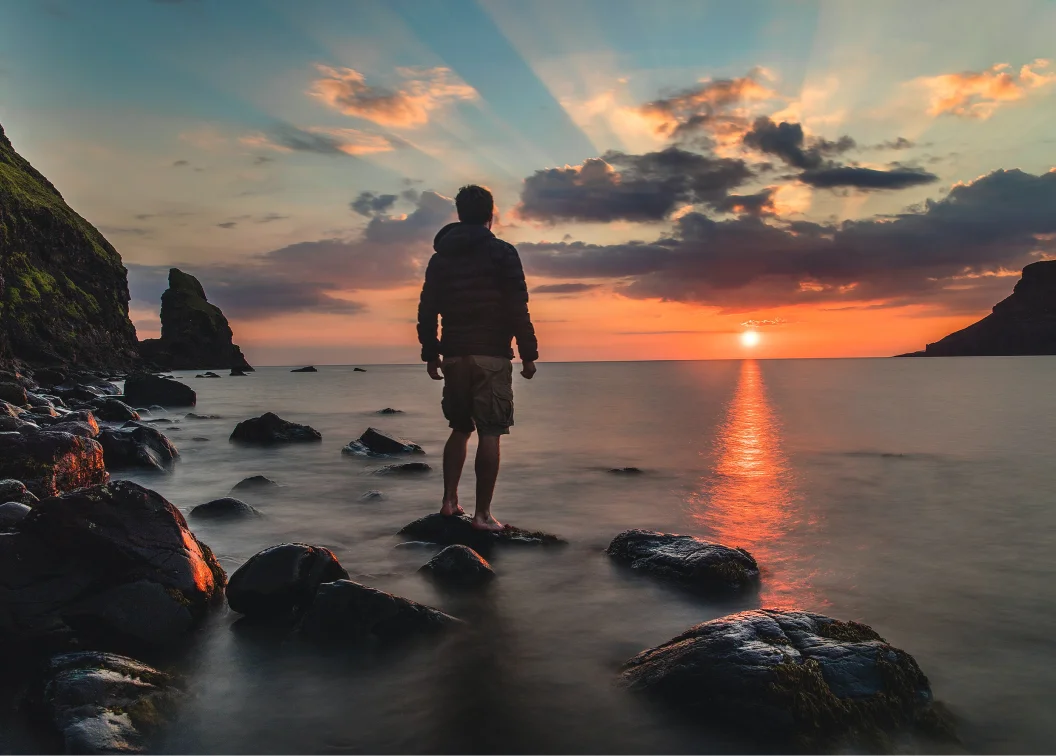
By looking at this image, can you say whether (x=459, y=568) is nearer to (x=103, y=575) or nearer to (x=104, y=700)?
(x=103, y=575)

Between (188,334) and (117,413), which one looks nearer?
(117,413)

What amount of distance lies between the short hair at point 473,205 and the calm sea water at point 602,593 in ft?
11.5

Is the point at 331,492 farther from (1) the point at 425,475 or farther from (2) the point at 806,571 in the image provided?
(2) the point at 806,571

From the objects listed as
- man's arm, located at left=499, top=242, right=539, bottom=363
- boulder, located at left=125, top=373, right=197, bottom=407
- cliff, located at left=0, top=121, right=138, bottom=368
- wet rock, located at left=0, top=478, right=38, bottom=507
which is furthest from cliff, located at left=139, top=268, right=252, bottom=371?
man's arm, located at left=499, top=242, right=539, bottom=363

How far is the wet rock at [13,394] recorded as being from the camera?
17.2m

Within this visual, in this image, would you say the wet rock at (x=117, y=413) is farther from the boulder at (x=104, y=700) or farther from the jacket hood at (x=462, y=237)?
the boulder at (x=104, y=700)

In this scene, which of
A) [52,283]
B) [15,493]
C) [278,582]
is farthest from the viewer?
[52,283]

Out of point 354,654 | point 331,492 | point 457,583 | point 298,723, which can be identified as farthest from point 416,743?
point 331,492

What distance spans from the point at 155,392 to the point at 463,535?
93.3 ft

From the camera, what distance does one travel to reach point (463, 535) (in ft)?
22.4

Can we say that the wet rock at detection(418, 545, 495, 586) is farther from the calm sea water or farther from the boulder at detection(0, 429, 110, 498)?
the boulder at detection(0, 429, 110, 498)

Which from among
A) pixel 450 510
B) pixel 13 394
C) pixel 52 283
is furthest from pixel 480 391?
pixel 52 283

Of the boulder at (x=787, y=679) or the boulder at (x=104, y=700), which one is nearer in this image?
the boulder at (x=104, y=700)

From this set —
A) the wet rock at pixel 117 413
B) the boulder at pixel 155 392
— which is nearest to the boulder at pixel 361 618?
the wet rock at pixel 117 413
